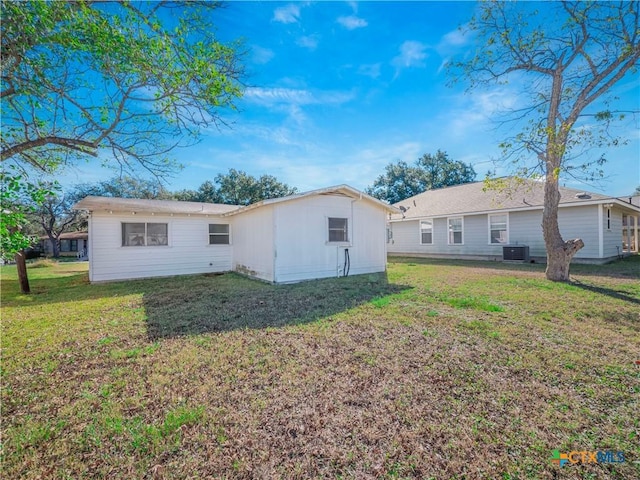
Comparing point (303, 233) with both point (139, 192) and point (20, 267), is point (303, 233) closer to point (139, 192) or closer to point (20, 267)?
point (20, 267)

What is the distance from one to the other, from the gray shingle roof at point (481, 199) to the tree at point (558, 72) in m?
1.50

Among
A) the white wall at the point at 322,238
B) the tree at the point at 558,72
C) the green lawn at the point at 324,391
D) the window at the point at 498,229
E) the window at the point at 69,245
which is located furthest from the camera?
the window at the point at 69,245

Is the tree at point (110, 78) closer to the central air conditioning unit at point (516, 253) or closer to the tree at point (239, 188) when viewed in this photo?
the central air conditioning unit at point (516, 253)

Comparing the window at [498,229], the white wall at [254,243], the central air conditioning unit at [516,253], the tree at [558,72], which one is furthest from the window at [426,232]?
the white wall at [254,243]

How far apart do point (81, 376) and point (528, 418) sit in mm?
4562

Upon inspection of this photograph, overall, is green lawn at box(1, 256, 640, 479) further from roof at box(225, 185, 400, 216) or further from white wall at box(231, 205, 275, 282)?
roof at box(225, 185, 400, 216)

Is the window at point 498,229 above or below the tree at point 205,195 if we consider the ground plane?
below

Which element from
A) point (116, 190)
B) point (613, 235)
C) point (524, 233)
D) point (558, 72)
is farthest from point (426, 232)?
point (116, 190)

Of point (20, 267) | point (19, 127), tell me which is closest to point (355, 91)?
point (19, 127)

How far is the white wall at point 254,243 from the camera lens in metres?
8.85

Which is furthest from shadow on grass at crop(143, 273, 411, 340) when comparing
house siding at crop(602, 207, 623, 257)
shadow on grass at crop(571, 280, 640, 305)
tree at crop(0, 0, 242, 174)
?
house siding at crop(602, 207, 623, 257)

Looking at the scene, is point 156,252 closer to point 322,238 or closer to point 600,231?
point 322,238

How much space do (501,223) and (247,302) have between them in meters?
13.2

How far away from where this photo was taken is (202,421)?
7.58 ft
